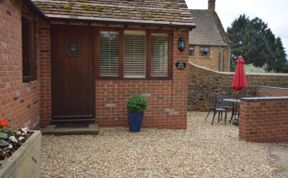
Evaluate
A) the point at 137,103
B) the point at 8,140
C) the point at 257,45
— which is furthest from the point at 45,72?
the point at 257,45

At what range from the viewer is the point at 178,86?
7930 mm

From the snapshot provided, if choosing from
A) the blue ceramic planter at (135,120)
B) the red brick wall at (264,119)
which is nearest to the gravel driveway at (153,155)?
the blue ceramic planter at (135,120)

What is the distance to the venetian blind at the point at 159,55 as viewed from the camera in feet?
25.7

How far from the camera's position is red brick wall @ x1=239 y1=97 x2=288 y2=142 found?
670 centimetres

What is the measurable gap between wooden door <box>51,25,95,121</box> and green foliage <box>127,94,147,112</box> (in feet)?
3.58

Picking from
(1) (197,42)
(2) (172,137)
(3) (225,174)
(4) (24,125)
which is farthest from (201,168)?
(1) (197,42)

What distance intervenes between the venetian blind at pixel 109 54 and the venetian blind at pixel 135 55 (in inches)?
10.3

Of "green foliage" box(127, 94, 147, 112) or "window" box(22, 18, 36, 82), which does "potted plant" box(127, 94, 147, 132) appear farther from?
"window" box(22, 18, 36, 82)

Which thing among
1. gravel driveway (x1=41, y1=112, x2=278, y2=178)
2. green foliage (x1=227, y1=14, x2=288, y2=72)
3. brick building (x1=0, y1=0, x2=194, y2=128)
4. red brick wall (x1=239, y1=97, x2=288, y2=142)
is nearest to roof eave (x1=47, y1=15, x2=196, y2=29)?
brick building (x1=0, y1=0, x2=194, y2=128)

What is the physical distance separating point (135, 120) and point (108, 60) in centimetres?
171

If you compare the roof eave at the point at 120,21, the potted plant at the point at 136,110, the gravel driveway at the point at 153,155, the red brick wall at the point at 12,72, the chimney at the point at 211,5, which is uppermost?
the chimney at the point at 211,5

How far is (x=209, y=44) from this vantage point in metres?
29.1

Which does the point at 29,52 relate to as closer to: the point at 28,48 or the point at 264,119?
the point at 28,48

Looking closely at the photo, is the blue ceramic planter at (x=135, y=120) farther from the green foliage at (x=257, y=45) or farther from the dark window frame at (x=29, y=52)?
the green foliage at (x=257, y=45)
